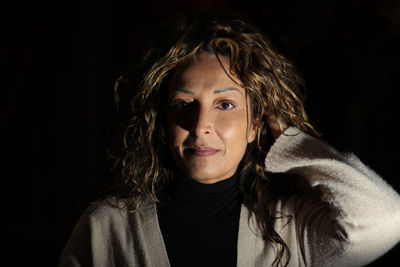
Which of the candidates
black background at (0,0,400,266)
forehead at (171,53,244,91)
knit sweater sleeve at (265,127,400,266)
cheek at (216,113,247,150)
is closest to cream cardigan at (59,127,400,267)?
knit sweater sleeve at (265,127,400,266)

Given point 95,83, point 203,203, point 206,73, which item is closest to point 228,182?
point 203,203

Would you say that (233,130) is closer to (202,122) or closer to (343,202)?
(202,122)

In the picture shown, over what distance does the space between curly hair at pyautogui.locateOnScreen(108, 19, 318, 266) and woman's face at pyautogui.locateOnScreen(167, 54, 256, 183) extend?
44 millimetres

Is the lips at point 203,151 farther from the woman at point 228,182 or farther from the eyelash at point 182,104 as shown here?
the eyelash at point 182,104

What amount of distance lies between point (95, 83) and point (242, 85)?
1.18 meters

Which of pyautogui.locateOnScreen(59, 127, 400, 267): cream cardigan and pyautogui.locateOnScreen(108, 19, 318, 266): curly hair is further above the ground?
pyautogui.locateOnScreen(108, 19, 318, 266): curly hair

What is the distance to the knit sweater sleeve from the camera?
71 cm

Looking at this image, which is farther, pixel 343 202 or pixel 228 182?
pixel 228 182

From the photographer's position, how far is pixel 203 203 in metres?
0.89

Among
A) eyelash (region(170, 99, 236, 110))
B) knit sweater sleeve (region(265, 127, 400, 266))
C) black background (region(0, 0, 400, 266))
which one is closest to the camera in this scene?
knit sweater sleeve (region(265, 127, 400, 266))

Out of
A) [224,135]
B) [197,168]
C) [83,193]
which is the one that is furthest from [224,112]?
[83,193]

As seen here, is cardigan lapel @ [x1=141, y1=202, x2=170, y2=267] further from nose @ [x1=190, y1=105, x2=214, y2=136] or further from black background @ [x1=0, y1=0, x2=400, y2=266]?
black background @ [x1=0, y1=0, x2=400, y2=266]

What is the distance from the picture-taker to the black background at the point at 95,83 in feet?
4.16

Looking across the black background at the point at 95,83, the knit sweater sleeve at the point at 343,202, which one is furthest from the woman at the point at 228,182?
the black background at the point at 95,83
